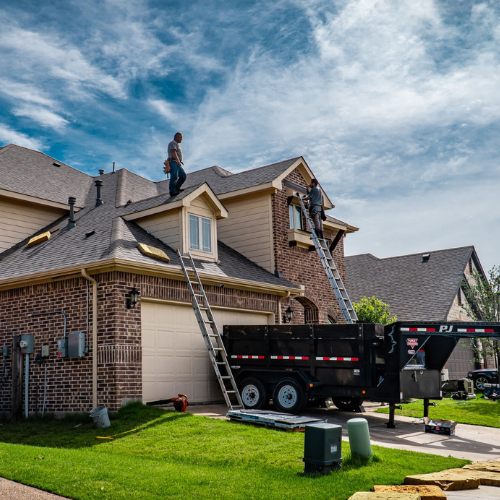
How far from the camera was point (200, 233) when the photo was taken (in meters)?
17.6

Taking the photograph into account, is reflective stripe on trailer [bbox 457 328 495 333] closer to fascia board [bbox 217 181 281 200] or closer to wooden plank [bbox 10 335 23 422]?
fascia board [bbox 217 181 281 200]

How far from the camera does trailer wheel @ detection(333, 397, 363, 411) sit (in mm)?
14834

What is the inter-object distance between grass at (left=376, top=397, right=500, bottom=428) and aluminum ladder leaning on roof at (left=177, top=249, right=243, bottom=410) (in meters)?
4.01

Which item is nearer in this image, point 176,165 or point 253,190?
point 176,165

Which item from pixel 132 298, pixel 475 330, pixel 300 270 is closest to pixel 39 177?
pixel 132 298

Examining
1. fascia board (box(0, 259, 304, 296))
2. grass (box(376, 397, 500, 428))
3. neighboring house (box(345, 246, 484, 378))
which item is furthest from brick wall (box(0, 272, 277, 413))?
neighboring house (box(345, 246, 484, 378))

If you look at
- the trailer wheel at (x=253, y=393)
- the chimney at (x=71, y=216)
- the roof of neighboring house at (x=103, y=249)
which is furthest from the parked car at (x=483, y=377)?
the chimney at (x=71, y=216)

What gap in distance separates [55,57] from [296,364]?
360 inches

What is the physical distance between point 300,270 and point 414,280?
49.7 feet

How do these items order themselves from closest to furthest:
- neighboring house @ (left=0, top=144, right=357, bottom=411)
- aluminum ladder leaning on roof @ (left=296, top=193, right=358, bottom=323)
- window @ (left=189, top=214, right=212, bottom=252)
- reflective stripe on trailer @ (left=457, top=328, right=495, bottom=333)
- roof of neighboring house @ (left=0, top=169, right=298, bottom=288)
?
reflective stripe on trailer @ (left=457, top=328, right=495, bottom=333) < neighboring house @ (left=0, top=144, right=357, bottom=411) < roof of neighboring house @ (left=0, top=169, right=298, bottom=288) < aluminum ladder leaning on roof @ (left=296, top=193, right=358, bottom=323) < window @ (left=189, top=214, right=212, bottom=252)

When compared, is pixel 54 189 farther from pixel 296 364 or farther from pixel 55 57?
pixel 296 364

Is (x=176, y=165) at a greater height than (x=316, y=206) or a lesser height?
greater

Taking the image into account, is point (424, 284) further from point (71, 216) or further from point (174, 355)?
point (174, 355)

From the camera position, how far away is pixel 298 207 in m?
21.1
